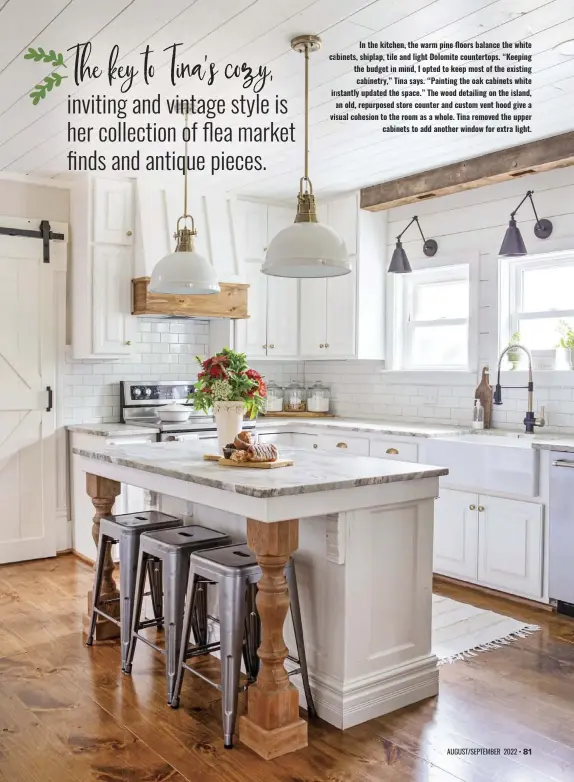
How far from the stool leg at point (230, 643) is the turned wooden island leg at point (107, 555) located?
1.14 m

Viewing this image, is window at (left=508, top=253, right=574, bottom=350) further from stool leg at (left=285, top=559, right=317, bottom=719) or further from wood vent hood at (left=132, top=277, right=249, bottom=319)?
stool leg at (left=285, top=559, right=317, bottom=719)

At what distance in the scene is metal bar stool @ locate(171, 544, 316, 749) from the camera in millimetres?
2658

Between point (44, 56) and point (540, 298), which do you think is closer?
point (44, 56)

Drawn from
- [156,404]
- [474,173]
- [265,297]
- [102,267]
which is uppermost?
[474,173]

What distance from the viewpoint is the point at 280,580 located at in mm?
2635

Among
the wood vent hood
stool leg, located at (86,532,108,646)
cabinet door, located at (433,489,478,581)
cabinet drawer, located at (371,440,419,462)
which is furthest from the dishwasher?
the wood vent hood

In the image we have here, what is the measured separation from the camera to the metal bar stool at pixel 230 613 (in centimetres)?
266

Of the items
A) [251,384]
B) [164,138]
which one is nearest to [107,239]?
[164,138]

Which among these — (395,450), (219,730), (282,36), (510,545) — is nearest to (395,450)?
(395,450)

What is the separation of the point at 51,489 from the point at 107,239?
1.86 meters

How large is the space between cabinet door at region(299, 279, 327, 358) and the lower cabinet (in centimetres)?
193

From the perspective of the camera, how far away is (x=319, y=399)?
6.41 meters

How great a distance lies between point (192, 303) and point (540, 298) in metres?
2.46

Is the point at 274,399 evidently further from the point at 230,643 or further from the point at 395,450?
the point at 230,643
